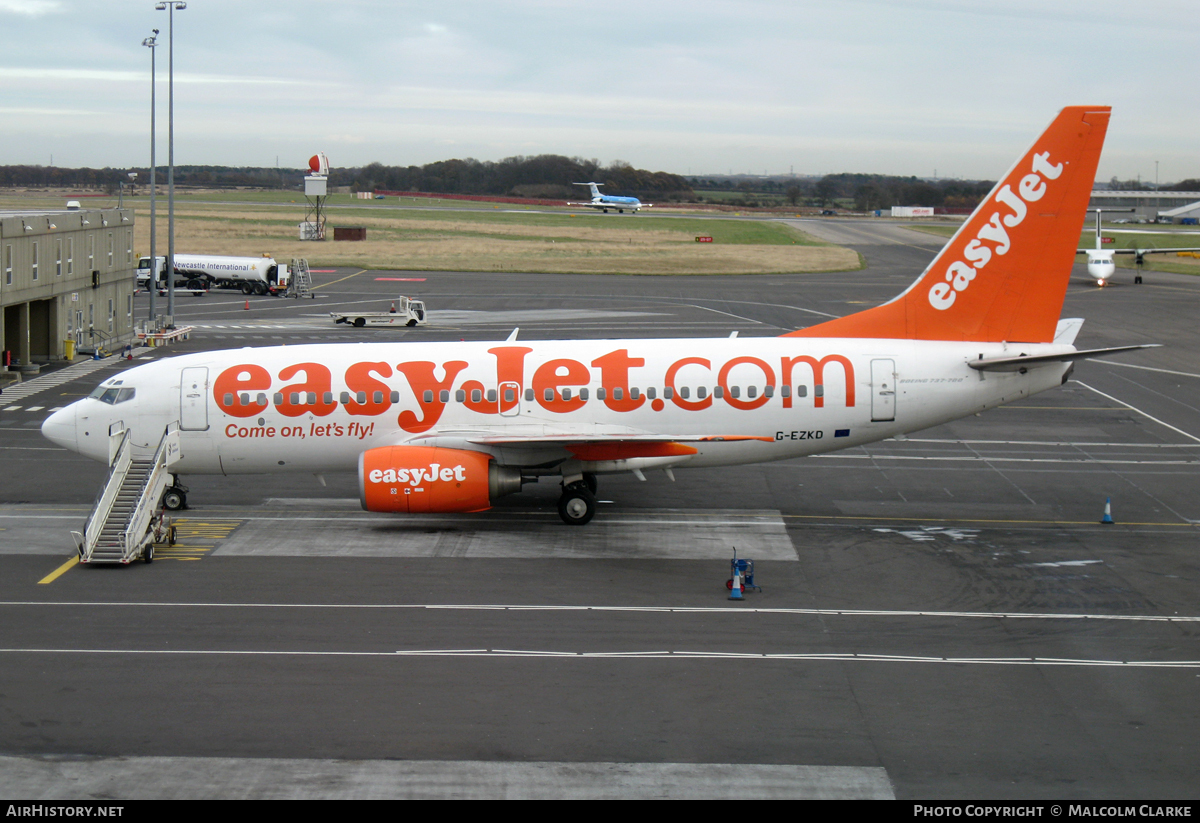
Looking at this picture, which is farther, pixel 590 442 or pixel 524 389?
pixel 524 389

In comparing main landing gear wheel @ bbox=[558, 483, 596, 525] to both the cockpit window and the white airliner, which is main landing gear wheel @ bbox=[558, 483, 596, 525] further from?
the cockpit window

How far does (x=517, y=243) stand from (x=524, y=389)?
112 metres

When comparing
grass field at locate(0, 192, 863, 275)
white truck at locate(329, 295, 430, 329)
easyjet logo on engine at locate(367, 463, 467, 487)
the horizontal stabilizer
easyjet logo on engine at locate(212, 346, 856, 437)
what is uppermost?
grass field at locate(0, 192, 863, 275)

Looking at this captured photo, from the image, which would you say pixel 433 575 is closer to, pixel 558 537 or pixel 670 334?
pixel 558 537

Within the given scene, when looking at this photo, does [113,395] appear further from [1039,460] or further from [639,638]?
[1039,460]

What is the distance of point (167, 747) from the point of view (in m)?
17.1

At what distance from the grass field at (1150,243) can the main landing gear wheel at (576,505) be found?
88.2m

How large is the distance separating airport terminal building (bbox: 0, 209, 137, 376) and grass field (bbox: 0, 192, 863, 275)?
4867 centimetres

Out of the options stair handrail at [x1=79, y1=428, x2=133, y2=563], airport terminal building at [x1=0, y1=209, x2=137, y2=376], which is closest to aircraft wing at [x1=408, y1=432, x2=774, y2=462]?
stair handrail at [x1=79, y1=428, x2=133, y2=563]

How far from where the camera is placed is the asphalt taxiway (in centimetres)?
1666

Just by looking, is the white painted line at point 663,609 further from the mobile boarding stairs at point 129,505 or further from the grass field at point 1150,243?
the grass field at point 1150,243

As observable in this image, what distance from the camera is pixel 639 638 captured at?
22.0 meters

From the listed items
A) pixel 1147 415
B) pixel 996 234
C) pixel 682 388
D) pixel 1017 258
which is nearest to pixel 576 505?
pixel 682 388

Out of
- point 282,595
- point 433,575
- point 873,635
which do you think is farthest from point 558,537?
point 873,635
